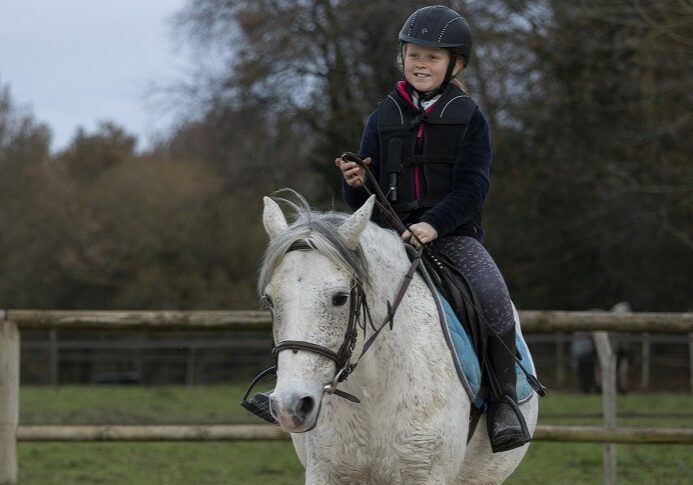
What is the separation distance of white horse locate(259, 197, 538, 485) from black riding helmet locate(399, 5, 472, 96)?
858 millimetres

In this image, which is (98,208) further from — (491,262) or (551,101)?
(491,262)

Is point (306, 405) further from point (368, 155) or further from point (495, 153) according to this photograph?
point (495, 153)

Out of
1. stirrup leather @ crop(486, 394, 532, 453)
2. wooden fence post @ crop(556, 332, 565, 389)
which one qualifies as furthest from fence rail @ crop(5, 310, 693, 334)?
wooden fence post @ crop(556, 332, 565, 389)

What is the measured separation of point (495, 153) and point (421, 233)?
67.1 ft

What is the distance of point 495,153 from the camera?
2442 cm

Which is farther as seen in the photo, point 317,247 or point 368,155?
point 368,155

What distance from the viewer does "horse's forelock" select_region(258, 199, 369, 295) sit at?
3650mm

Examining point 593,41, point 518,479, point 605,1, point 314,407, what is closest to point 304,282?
point 314,407

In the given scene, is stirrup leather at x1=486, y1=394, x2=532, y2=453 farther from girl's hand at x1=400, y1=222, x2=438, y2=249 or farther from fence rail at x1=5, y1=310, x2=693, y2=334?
fence rail at x1=5, y1=310, x2=693, y2=334

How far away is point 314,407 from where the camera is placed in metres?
3.43

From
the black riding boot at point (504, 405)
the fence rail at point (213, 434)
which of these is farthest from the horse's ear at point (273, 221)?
the fence rail at point (213, 434)

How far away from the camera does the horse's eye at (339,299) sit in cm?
362

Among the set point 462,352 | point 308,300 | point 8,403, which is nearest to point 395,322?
point 462,352

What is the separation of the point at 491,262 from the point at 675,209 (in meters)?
17.4
